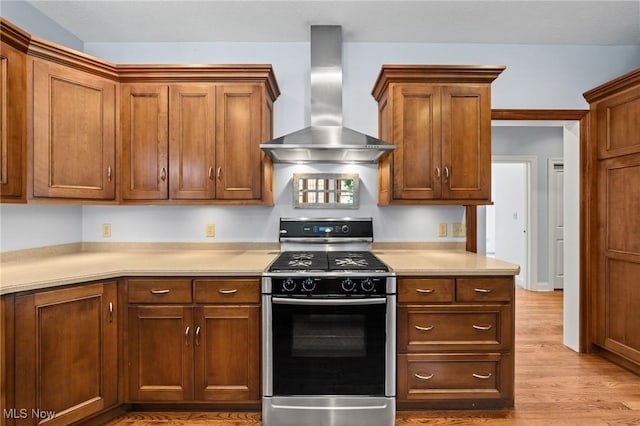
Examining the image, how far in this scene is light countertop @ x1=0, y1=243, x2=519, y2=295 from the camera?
1889 mm

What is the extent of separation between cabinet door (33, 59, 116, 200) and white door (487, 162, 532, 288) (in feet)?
16.6

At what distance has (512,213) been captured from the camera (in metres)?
5.91

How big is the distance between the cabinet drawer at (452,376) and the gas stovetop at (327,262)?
587mm

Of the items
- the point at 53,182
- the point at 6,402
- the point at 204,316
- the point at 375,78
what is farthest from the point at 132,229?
the point at 375,78

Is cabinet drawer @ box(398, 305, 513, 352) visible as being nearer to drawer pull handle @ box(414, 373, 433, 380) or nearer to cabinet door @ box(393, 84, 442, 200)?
drawer pull handle @ box(414, 373, 433, 380)

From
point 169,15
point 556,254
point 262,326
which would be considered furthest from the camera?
point 556,254

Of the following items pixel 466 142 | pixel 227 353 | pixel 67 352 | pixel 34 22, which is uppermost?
pixel 34 22

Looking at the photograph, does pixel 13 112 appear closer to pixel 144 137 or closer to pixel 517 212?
pixel 144 137

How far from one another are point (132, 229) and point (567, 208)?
12.4 ft

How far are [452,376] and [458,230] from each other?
1207 millimetres

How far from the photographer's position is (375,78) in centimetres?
298

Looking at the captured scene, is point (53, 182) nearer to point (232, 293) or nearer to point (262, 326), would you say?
point (232, 293)

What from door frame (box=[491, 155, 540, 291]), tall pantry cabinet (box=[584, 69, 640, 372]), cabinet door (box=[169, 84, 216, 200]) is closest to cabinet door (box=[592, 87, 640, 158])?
tall pantry cabinet (box=[584, 69, 640, 372])

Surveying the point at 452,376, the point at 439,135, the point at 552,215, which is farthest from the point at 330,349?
the point at 552,215
